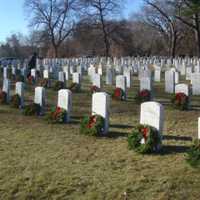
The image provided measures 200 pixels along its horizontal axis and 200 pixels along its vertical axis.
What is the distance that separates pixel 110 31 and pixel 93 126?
52.9 m

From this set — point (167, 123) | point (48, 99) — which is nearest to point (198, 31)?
point (48, 99)

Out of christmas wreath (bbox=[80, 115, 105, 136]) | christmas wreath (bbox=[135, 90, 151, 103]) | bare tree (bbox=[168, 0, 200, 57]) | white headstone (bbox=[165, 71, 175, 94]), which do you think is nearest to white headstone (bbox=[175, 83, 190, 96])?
christmas wreath (bbox=[135, 90, 151, 103])

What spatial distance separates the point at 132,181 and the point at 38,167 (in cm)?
167

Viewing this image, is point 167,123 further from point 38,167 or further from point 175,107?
point 38,167

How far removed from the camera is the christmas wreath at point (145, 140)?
27.6ft

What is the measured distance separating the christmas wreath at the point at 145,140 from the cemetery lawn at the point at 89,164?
15 cm

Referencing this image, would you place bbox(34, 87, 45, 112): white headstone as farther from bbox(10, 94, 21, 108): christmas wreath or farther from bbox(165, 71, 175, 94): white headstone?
bbox(165, 71, 175, 94): white headstone

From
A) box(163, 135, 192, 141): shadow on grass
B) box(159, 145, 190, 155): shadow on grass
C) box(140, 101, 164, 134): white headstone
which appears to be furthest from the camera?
box(163, 135, 192, 141): shadow on grass

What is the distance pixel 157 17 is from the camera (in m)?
70.8

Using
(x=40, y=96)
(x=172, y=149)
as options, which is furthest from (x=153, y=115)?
(x=40, y=96)

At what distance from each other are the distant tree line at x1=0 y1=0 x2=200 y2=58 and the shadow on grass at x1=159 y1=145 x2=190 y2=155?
40.6 m

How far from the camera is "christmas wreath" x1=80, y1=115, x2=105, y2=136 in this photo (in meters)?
9.97

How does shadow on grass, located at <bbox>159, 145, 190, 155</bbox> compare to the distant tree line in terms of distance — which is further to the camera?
the distant tree line

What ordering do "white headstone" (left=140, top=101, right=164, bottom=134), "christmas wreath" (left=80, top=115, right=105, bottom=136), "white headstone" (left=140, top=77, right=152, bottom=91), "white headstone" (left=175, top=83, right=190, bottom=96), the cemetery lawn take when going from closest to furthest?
1. the cemetery lawn
2. "white headstone" (left=140, top=101, right=164, bottom=134)
3. "christmas wreath" (left=80, top=115, right=105, bottom=136)
4. "white headstone" (left=175, top=83, right=190, bottom=96)
5. "white headstone" (left=140, top=77, right=152, bottom=91)
